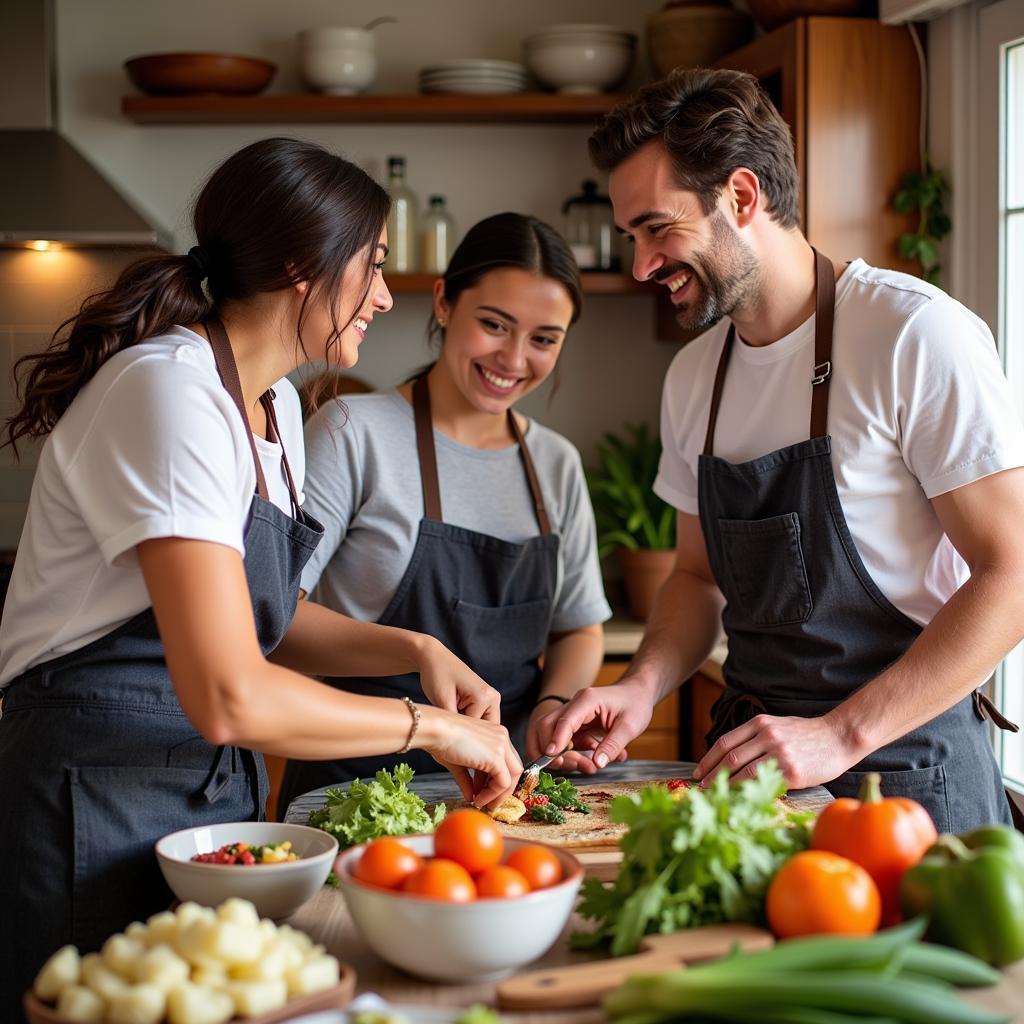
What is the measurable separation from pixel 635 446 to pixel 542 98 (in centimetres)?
109

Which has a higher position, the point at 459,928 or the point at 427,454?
the point at 427,454

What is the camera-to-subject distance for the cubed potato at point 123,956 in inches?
39.3

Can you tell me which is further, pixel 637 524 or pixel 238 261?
pixel 637 524

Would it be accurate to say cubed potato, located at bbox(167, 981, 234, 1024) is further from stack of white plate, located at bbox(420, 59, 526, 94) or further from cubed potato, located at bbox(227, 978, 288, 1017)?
stack of white plate, located at bbox(420, 59, 526, 94)

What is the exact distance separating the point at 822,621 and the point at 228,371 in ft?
3.16

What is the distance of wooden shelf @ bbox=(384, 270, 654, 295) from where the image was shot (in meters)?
3.69

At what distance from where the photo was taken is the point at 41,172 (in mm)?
3709

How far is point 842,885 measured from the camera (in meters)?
1.08

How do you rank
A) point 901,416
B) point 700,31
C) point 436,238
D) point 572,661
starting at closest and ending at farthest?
→ point 901,416 < point 572,661 < point 700,31 < point 436,238

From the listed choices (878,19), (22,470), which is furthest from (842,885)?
(22,470)

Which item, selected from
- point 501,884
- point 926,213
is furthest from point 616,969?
point 926,213

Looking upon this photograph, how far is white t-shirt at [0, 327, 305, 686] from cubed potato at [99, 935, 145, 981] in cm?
40

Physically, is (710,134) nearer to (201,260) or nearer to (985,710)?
(201,260)

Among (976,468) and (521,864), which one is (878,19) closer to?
(976,468)
